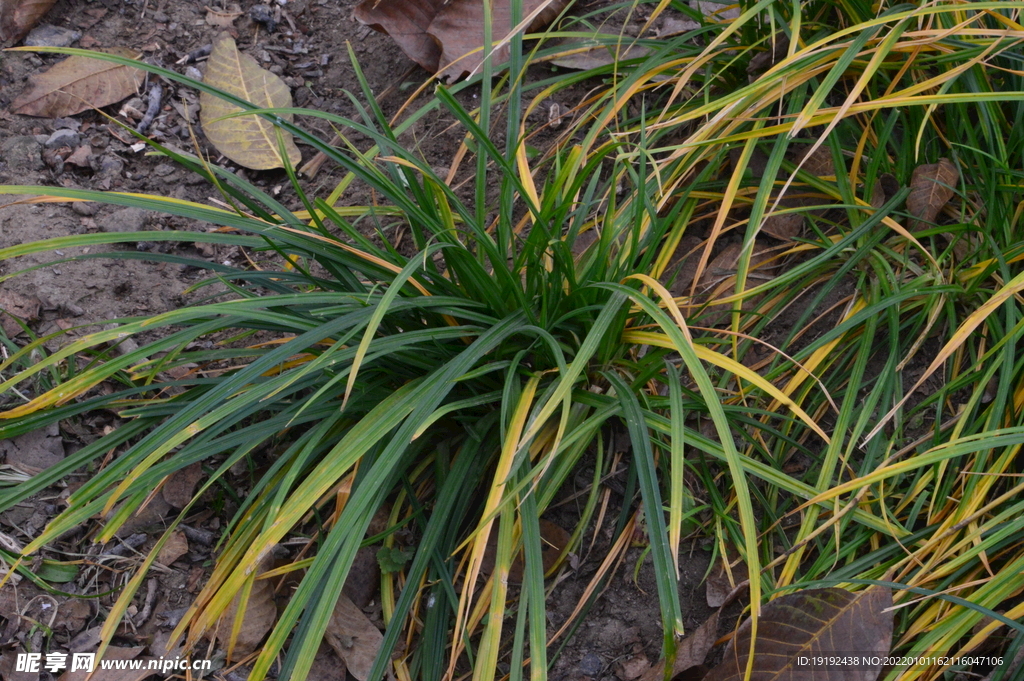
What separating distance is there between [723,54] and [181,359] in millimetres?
1504

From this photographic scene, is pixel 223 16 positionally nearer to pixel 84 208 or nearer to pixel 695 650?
pixel 84 208

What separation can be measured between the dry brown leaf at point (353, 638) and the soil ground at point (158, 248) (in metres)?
0.06

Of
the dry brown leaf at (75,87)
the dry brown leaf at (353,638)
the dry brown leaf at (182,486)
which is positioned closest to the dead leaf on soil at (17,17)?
the dry brown leaf at (75,87)

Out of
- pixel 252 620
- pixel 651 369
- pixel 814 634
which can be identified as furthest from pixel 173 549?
pixel 814 634

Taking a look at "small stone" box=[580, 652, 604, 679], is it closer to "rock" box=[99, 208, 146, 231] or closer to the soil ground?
→ the soil ground

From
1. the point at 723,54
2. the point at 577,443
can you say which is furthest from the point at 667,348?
the point at 723,54

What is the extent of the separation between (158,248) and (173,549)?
85 cm

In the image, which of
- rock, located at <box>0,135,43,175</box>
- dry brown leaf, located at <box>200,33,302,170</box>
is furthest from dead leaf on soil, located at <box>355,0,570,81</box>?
rock, located at <box>0,135,43,175</box>

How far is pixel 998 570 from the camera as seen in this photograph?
1.42 metres

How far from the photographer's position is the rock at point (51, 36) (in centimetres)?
226

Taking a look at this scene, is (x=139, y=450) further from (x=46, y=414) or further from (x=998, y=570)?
(x=998, y=570)

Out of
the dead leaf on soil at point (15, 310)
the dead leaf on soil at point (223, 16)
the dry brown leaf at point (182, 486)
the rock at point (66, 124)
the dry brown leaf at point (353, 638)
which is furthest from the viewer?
the dead leaf on soil at point (223, 16)

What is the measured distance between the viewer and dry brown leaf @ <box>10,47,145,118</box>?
84.4 inches

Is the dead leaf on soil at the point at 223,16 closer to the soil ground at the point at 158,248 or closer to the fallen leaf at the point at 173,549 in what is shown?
the soil ground at the point at 158,248
